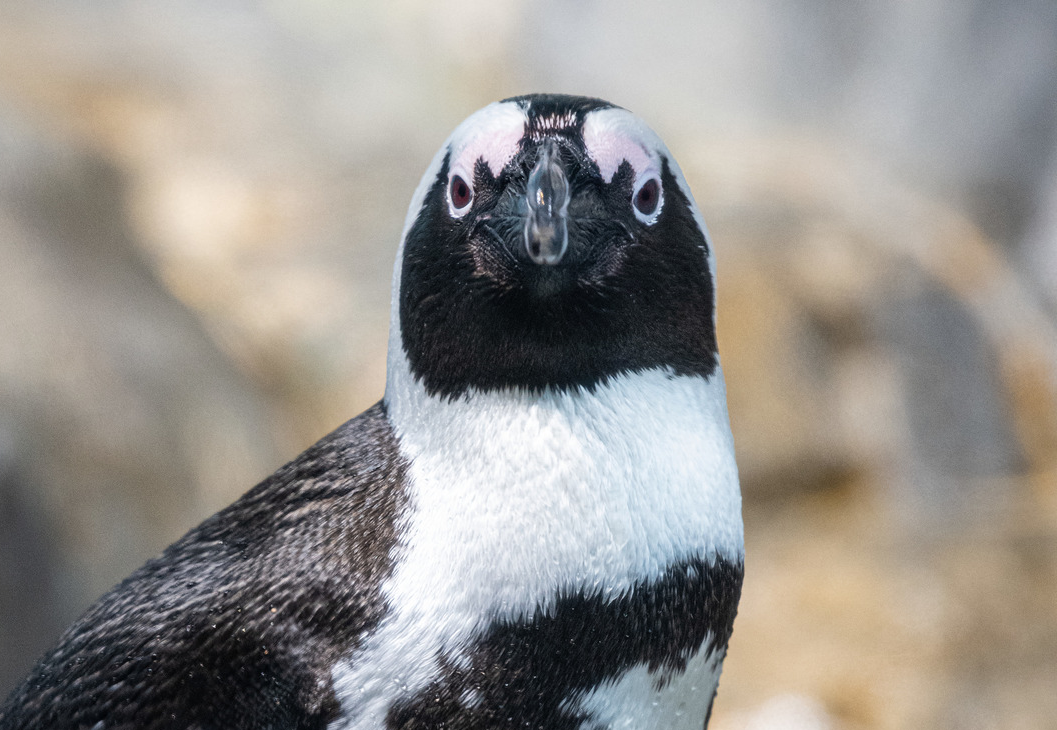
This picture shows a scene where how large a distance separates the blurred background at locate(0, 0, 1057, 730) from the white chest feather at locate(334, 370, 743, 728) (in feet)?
6.03

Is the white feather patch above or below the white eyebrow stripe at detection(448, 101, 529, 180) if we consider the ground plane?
below

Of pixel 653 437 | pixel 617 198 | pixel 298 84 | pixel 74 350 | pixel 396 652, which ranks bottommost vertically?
pixel 396 652

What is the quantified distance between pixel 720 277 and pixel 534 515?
8.73 feet

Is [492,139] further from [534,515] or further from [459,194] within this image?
[534,515]

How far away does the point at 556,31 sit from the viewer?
4770mm

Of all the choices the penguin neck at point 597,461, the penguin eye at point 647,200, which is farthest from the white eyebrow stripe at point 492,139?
the penguin neck at point 597,461

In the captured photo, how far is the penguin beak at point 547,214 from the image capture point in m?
1.05

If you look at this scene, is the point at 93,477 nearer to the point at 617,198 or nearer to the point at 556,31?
A: the point at 617,198

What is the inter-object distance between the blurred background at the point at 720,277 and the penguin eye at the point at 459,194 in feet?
6.25

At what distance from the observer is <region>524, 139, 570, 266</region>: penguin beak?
41.5 inches

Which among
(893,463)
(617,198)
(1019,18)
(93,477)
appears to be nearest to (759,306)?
(893,463)

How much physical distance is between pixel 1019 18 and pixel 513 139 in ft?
12.8

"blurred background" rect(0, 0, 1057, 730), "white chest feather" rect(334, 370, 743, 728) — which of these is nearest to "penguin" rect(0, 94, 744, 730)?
"white chest feather" rect(334, 370, 743, 728)

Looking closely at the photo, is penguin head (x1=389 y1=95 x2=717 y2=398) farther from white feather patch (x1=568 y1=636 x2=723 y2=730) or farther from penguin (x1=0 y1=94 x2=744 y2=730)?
white feather patch (x1=568 y1=636 x2=723 y2=730)
